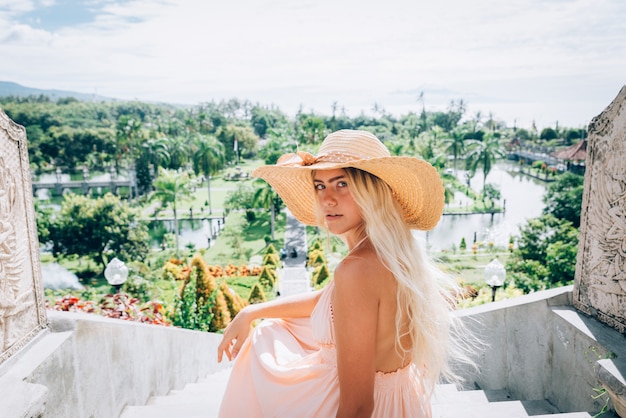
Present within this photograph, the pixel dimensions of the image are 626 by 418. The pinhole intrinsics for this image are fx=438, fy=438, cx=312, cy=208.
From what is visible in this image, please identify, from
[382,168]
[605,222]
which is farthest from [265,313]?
[605,222]

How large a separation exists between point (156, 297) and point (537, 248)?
12623 mm

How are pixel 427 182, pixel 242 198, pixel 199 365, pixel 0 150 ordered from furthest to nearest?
pixel 242 198
pixel 199 365
pixel 0 150
pixel 427 182

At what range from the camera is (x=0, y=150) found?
1.99m

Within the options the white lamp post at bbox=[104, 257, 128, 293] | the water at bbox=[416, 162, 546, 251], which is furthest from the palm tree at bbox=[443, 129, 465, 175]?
the white lamp post at bbox=[104, 257, 128, 293]

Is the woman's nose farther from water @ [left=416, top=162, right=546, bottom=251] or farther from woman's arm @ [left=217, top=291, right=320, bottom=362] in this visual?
water @ [left=416, top=162, right=546, bottom=251]

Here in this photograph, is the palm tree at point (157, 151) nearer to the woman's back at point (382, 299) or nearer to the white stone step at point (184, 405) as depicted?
the white stone step at point (184, 405)

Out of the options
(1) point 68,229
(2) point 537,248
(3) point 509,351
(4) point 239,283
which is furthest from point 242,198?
(3) point 509,351

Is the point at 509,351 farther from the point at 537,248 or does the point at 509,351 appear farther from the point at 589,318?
the point at 537,248

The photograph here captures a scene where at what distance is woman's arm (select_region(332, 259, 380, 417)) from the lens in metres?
1.51

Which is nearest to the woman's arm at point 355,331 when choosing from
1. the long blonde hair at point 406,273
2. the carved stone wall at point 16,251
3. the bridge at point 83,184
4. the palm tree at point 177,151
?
the long blonde hair at point 406,273

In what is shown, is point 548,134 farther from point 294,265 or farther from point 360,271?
point 360,271

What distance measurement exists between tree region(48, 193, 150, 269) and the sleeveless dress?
18.2 metres

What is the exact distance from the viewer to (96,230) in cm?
1864

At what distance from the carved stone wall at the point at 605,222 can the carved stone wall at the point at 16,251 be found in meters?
3.06
